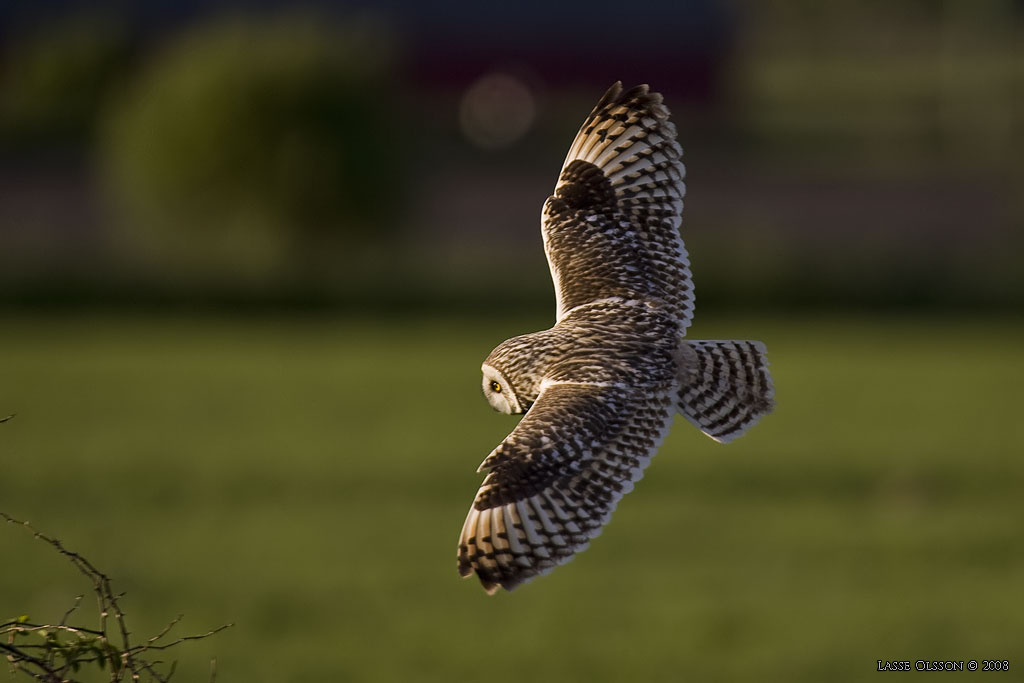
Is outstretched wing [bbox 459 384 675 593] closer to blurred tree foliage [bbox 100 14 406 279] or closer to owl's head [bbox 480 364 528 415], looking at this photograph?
owl's head [bbox 480 364 528 415]

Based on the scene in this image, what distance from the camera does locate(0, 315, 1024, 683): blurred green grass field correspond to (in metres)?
13.8

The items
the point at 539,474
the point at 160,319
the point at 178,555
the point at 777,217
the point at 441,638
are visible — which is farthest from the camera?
the point at 777,217

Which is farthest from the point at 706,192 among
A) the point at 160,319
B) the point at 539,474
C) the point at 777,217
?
the point at 539,474

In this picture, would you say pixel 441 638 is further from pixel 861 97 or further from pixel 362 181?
pixel 861 97

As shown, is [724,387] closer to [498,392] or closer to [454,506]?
[498,392]

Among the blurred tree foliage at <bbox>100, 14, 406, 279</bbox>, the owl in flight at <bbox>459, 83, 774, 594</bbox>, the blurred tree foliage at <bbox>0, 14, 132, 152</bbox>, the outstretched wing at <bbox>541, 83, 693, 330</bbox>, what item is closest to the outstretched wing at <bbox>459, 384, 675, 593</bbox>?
the owl in flight at <bbox>459, 83, 774, 594</bbox>

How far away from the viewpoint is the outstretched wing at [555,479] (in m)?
3.53

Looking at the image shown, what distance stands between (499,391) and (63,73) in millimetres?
33982

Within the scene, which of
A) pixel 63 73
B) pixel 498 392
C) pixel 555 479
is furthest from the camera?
pixel 63 73

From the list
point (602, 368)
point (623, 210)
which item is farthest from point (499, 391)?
point (623, 210)

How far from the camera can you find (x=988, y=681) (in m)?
13.1

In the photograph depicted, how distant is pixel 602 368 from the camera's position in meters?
3.86

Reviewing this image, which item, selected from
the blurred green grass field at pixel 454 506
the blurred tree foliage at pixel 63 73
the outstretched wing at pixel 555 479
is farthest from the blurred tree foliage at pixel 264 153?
the outstretched wing at pixel 555 479

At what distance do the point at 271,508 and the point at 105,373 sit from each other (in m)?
7.48
